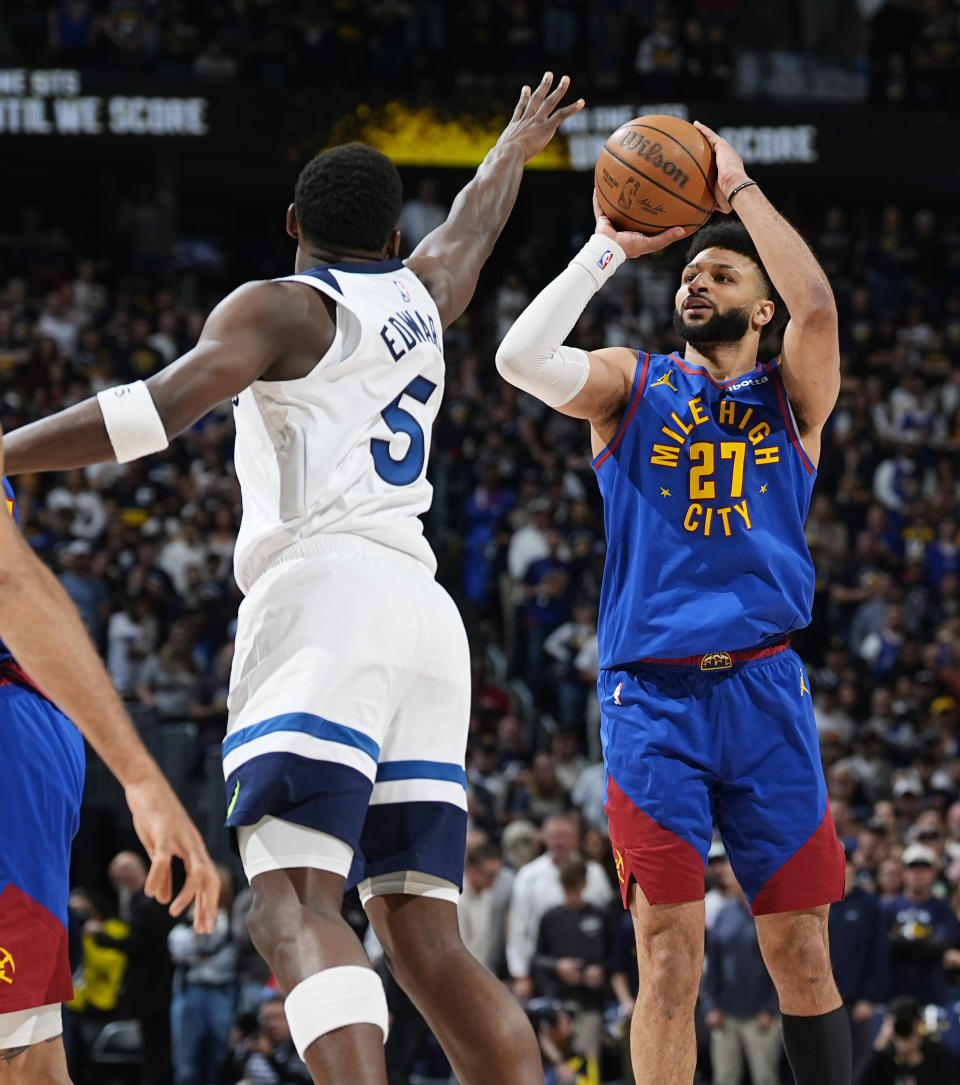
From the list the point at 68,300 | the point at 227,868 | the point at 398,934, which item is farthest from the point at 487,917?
the point at 68,300

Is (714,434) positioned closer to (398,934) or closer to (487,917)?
(398,934)

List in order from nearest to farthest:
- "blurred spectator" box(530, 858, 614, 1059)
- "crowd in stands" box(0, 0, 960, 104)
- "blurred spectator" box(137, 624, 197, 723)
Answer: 1. "blurred spectator" box(530, 858, 614, 1059)
2. "blurred spectator" box(137, 624, 197, 723)
3. "crowd in stands" box(0, 0, 960, 104)

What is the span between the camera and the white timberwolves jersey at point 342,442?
3928mm

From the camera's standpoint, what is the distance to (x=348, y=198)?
13.7 feet

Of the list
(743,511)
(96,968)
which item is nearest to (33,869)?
(743,511)

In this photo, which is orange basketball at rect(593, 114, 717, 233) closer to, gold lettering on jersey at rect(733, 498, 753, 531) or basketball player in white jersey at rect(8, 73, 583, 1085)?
gold lettering on jersey at rect(733, 498, 753, 531)

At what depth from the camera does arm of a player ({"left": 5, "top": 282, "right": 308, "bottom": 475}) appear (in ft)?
12.2

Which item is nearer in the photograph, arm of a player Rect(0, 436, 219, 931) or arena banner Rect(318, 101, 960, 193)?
arm of a player Rect(0, 436, 219, 931)

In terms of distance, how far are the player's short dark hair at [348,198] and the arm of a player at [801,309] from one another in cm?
138

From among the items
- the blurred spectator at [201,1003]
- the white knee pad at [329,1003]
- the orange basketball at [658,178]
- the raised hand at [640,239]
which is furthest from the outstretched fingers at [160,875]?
the blurred spectator at [201,1003]

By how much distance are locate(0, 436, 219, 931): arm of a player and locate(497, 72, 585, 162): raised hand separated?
288 centimetres

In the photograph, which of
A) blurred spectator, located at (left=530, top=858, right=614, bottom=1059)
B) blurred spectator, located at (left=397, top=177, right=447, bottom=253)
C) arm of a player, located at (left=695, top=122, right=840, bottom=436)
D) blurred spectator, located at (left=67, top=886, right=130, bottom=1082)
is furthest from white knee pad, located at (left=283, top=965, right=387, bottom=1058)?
blurred spectator, located at (left=397, top=177, right=447, bottom=253)

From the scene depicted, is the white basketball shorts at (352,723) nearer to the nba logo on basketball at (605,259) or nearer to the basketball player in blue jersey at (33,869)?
the basketball player in blue jersey at (33,869)

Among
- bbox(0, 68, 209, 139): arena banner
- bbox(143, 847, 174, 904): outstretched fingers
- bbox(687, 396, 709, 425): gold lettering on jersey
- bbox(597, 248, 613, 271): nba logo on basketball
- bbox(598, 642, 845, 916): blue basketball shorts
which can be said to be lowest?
bbox(598, 642, 845, 916): blue basketball shorts
